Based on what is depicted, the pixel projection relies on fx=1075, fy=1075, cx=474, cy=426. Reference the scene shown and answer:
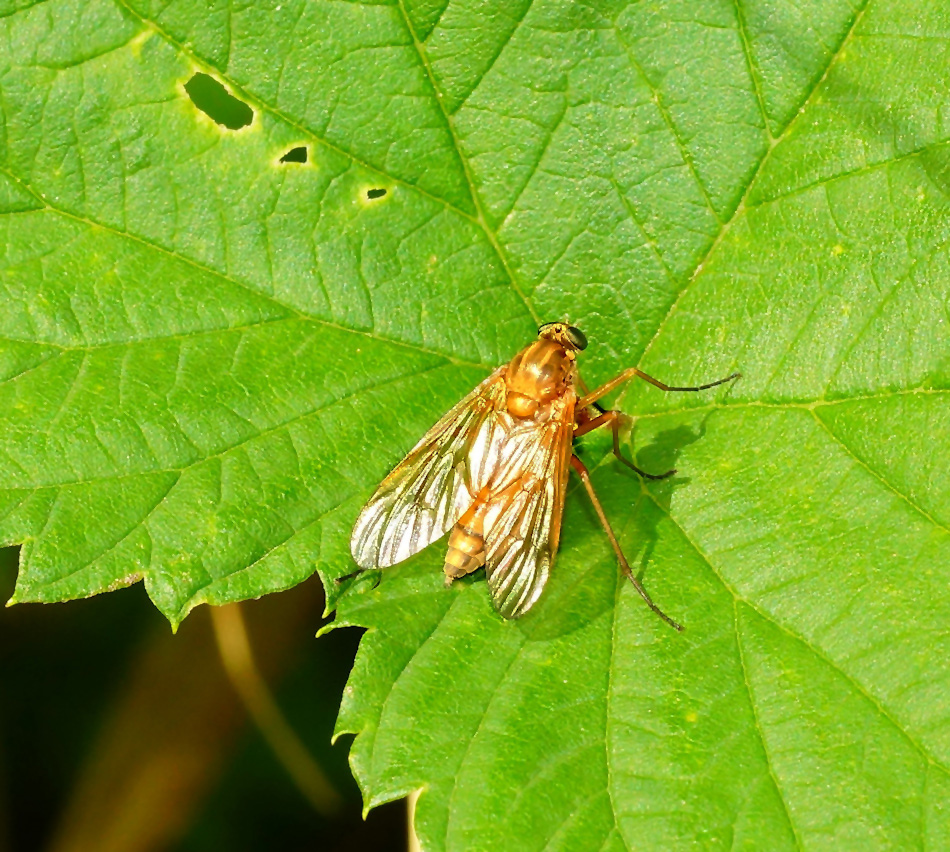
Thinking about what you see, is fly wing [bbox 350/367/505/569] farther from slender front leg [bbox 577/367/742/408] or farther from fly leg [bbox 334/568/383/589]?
slender front leg [bbox 577/367/742/408]

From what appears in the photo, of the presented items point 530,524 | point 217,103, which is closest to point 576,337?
point 530,524

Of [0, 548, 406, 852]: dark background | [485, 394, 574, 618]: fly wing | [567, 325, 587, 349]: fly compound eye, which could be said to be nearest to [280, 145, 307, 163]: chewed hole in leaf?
[567, 325, 587, 349]: fly compound eye

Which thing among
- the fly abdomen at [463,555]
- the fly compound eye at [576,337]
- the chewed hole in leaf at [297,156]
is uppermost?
the chewed hole in leaf at [297,156]

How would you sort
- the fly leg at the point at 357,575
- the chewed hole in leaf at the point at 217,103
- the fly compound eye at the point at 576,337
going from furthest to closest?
the fly compound eye at the point at 576,337
the chewed hole in leaf at the point at 217,103
the fly leg at the point at 357,575

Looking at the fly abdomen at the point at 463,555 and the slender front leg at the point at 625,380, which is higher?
Result: the slender front leg at the point at 625,380

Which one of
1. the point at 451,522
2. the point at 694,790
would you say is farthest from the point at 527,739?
the point at 451,522

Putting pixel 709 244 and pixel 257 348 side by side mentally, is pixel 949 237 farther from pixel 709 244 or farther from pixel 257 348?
pixel 257 348

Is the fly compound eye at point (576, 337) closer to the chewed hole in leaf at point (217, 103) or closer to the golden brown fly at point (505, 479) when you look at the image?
the golden brown fly at point (505, 479)

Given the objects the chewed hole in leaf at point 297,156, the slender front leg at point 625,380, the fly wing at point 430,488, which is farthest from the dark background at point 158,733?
the chewed hole in leaf at point 297,156
